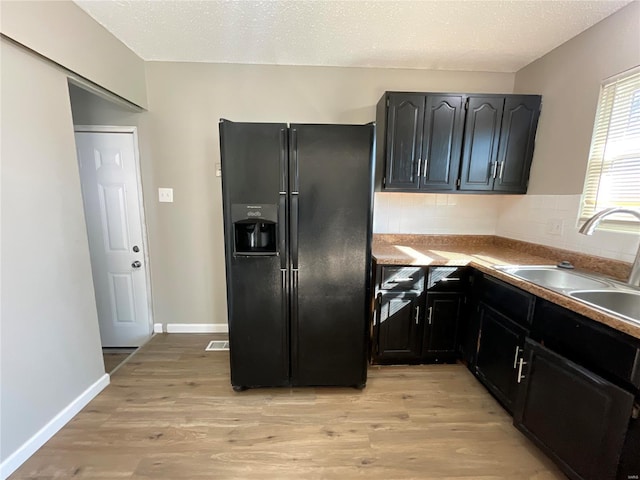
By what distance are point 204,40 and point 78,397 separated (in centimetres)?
274

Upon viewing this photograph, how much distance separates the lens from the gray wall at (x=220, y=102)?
243 cm

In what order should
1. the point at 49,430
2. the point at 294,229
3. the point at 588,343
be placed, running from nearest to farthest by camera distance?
the point at 588,343, the point at 49,430, the point at 294,229

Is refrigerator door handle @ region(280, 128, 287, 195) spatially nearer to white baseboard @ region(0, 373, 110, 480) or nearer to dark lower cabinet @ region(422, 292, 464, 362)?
dark lower cabinet @ region(422, 292, 464, 362)

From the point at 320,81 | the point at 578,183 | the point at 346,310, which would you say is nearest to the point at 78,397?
the point at 346,310

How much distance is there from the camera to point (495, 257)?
2.17 metres

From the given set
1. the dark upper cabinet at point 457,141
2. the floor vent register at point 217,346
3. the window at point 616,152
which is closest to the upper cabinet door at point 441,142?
the dark upper cabinet at point 457,141

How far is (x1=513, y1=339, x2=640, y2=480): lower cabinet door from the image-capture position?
1091 mm

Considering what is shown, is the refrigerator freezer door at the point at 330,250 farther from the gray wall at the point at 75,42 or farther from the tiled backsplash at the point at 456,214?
the gray wall at the point at 75,42

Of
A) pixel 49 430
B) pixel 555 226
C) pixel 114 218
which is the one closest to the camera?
pixel 49 430

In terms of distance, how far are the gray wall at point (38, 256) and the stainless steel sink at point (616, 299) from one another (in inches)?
115

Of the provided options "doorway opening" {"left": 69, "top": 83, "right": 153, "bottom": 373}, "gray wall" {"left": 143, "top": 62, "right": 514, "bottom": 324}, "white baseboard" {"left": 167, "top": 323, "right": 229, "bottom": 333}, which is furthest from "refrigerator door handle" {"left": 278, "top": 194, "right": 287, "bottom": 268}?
"doorway opening" {"left": 69, "top": 83, "right": 153, "bottom": 373}

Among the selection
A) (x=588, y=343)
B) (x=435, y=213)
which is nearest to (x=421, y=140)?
(x=435, y=213)

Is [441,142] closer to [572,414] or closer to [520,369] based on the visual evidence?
[520,369]

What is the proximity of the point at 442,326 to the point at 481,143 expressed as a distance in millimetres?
1580
